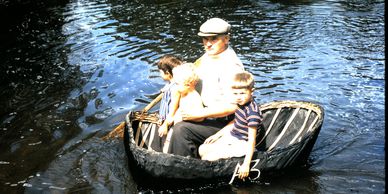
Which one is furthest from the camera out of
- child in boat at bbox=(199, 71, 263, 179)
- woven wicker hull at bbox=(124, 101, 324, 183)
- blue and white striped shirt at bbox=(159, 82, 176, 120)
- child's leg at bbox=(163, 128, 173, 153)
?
blue and white striped shirt at bbox=(159, 82, 176, 120)

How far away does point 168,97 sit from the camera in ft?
18.3

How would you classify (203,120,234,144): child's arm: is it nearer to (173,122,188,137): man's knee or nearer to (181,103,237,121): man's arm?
(181,103,237,121): man's arm

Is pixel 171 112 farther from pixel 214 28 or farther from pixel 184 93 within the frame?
pixel 214 28

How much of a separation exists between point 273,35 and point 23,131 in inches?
297

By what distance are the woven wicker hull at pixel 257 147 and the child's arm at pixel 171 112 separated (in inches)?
15.1

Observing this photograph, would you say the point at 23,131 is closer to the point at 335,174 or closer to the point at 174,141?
the point at 174,141

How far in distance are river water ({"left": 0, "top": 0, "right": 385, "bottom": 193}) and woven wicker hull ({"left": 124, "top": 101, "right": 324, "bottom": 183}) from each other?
28 cm

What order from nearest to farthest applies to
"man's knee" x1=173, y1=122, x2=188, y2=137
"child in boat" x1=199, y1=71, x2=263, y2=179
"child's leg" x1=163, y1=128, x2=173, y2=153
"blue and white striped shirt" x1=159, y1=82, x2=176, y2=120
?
"child in boat" x1=199, y1=71, x2=263, y2=179
"man's knee" x1=173, y1=122, x2=188, y2=137
"child's leg" x1=163, y1=128, x2=173, y2=153
"blue and white striped shirt" x1=159, y1=82, x2=176, y2=120

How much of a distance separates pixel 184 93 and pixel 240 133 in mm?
858

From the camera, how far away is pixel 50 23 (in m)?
15.1

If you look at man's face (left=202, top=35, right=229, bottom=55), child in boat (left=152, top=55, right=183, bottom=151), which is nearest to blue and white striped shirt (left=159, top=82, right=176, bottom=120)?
child in boat (left=152, top=55, right=183, bottom=151)

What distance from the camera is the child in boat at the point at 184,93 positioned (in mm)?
5092

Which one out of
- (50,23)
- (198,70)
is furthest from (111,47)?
(198,70)

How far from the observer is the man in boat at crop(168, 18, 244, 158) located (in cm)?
507
